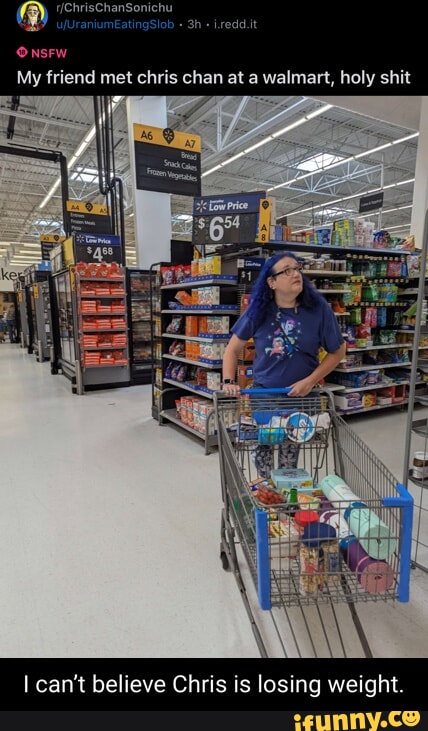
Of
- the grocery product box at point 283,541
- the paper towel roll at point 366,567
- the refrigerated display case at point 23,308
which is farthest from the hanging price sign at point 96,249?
the refrigerated display case at point 23,308

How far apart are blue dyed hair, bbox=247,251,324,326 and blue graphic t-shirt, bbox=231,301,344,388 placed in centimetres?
3

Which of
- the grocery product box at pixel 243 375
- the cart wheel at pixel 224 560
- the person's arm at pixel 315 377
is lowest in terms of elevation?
the cart wheel at pixel 224 560

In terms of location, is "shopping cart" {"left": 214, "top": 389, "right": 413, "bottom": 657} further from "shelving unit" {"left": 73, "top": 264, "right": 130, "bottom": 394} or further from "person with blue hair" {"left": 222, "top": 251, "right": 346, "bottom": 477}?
"shelving unit" {"left": 73, "top": 264, "right": 130, "bottom": 394}

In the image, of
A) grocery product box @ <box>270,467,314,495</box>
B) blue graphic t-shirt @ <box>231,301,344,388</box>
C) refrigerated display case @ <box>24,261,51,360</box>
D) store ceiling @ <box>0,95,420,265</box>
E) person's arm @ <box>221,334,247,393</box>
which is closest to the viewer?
grocery product box @ <box>270,467,314,495</box>

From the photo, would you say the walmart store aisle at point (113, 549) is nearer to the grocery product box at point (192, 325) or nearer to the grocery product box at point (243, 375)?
the grocery product box at point (243, 375)

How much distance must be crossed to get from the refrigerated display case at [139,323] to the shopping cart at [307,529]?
5.97 m

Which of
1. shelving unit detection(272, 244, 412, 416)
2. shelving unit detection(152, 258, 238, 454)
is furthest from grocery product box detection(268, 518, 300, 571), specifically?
shelving unit detection(272, 244, 412, 416)

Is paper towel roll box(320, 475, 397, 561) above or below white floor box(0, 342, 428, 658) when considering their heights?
above

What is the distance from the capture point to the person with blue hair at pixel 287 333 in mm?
2100

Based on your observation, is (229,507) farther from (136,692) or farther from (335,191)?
(335,191)

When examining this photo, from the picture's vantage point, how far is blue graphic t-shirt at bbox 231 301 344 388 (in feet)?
6.91

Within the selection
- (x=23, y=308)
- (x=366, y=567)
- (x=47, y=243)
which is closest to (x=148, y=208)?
(x=366, y=567)
